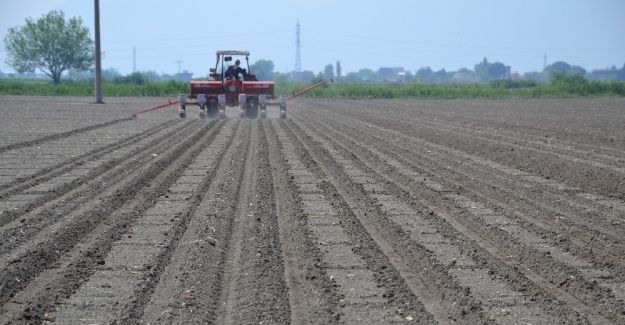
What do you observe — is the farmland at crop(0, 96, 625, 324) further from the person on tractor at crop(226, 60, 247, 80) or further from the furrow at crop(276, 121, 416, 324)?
the person on tractor at crop(226, 60, 247, 80)

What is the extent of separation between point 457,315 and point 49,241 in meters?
4.57

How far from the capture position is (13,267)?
7496mm

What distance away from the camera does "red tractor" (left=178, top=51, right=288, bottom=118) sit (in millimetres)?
30781

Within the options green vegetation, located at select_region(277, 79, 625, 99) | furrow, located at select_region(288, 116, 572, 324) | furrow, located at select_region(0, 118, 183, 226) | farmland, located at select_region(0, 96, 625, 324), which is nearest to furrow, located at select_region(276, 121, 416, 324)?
farmland, located at select_region(0, 96, 625, 324)

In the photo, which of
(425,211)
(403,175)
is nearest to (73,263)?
(425,211)

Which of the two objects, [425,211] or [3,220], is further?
[425,211]

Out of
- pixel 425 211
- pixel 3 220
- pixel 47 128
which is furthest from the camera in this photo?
pixel 47 128

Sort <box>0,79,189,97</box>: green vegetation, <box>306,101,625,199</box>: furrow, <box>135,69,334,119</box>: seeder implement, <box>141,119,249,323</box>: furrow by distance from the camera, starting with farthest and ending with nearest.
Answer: <box>0,79,189,97</box>: green vegetation
<box>135,69,334,119</box>: seeder implement
<box>306,101,625,199</box>: furrow
<box>141,119,249,323</box>: furrow

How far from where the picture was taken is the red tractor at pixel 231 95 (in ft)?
101

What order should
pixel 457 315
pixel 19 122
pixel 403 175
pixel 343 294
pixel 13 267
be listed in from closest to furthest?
1. pixel 457 315
2. pixel 343 294
3. pixel 13 267
4. pixel 403 175
5. pixel 19 122

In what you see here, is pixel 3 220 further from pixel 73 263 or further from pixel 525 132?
pixel 525 132

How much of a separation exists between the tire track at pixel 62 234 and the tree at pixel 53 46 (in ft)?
317

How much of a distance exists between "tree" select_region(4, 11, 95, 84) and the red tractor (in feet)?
257

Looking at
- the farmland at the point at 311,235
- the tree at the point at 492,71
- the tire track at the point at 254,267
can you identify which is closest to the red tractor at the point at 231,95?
the farmland at the point at 311,235
